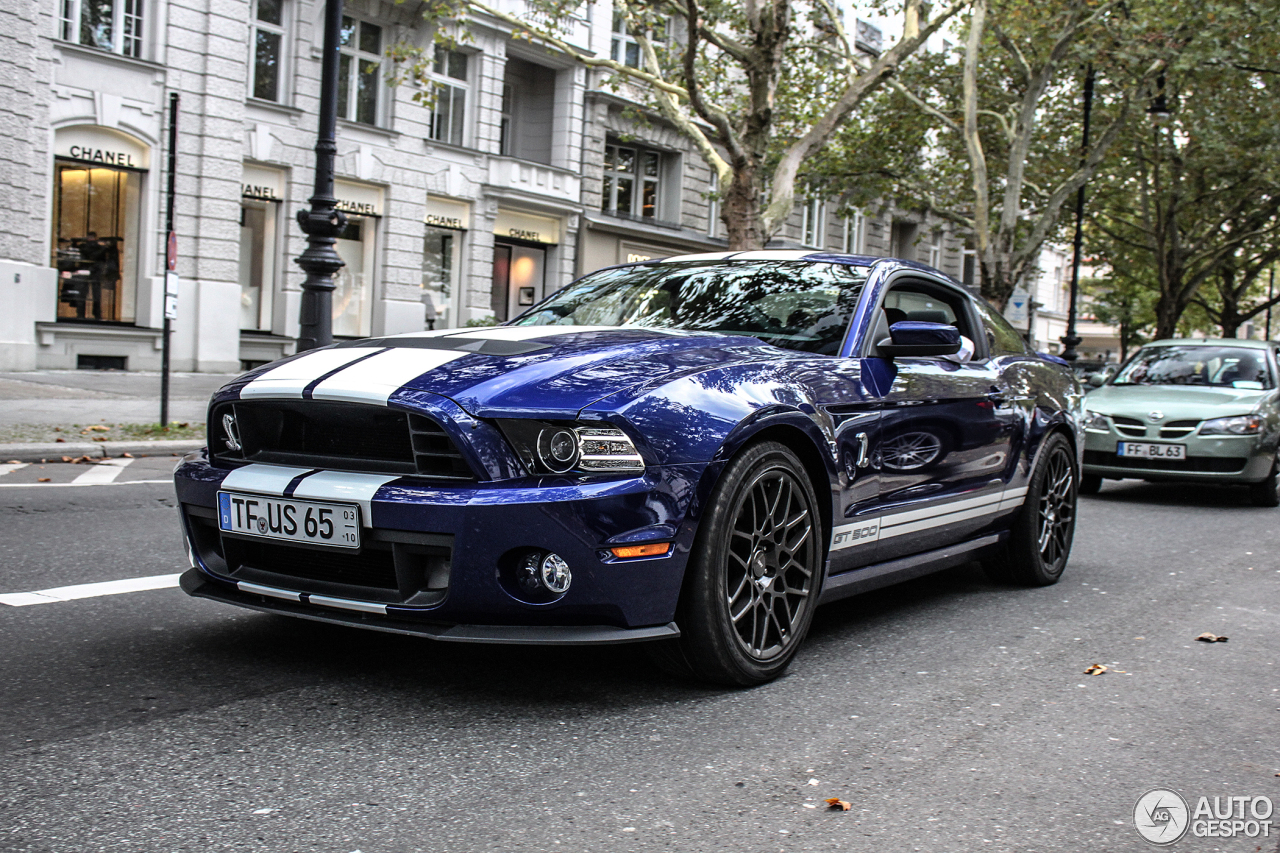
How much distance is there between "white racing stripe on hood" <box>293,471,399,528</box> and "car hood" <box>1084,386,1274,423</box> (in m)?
8.68

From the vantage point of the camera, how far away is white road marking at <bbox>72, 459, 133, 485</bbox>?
8406 mm

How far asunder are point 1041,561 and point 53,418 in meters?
9.50

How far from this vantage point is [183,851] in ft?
7.87

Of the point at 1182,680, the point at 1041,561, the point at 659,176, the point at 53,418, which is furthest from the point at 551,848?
the point at 659,176

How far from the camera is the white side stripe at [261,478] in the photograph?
346cm

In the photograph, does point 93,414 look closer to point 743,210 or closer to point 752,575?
point 743,210

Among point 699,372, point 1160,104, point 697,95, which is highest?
point 1160,104

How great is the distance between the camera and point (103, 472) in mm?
8961

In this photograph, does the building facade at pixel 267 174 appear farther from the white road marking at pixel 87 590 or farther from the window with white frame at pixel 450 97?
the white road marking at pixel 87 590

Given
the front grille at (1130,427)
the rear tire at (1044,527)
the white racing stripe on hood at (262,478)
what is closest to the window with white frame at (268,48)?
the front grille at (1130,427)

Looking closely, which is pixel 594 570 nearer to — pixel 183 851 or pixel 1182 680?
pixel 183 851

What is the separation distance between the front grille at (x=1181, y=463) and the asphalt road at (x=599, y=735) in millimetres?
5389

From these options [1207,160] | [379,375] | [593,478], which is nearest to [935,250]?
[1207,160]

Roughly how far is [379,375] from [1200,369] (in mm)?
9909
